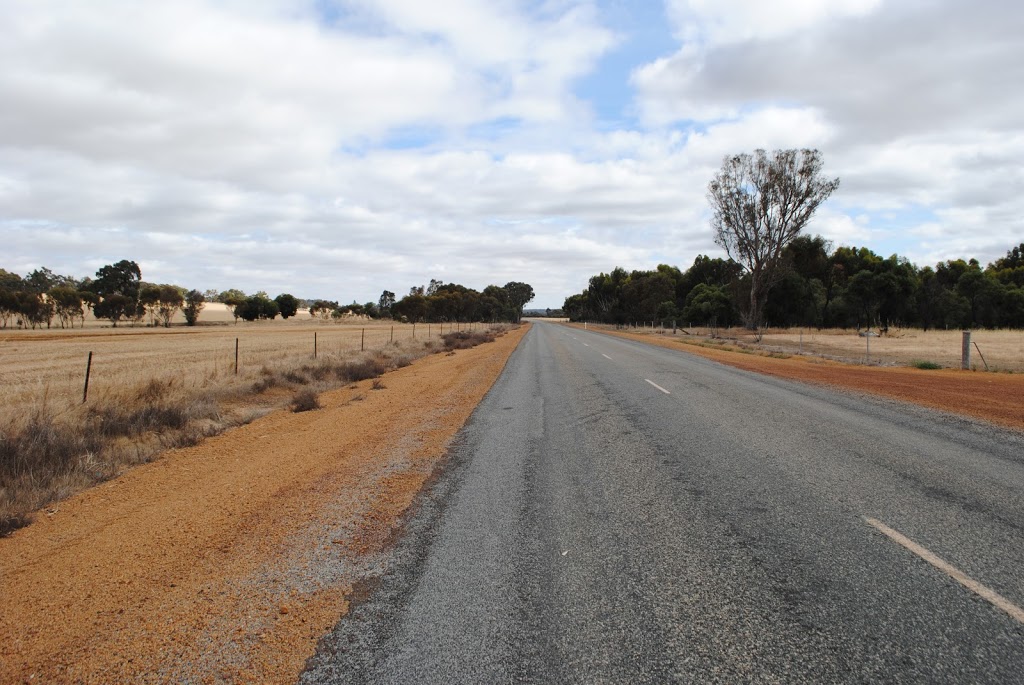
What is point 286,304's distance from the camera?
485 feet

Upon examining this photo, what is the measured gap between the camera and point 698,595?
157 inches

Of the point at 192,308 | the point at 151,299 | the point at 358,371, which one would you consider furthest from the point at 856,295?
the point at 151,299

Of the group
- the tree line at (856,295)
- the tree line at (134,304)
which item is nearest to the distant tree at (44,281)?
the tree line at (134,304)

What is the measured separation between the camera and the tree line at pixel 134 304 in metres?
87.4

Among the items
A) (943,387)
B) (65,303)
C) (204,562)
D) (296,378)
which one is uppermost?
(65,303)

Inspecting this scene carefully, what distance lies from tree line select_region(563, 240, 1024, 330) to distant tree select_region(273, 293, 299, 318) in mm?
85410

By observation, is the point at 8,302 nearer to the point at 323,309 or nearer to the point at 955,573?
the point at 323,309

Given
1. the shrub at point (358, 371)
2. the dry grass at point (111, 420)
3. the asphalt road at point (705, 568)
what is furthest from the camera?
the shrub at point (358, 371)

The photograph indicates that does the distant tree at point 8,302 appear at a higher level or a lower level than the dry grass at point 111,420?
higher

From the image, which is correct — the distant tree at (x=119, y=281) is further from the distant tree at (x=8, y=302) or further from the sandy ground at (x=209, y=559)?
the sandy ground at (x=209, y=559)

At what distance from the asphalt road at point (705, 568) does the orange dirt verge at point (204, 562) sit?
1.28ft

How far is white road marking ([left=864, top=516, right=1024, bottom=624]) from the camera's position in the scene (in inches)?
146

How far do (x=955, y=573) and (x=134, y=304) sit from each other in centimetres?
11827

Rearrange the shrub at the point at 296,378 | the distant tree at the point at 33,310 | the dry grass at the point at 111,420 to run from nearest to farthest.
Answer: the dry grass at the point at 111,420 < the shrub at the point at 296,378 < the distant tree at the point at 33,310
